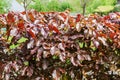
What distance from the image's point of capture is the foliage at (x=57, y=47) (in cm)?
247

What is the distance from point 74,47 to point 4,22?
1.77 feet

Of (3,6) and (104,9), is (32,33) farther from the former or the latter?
(104,9)

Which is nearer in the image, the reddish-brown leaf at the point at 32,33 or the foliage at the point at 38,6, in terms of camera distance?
the reddish-brown leaf at the point at 32,33

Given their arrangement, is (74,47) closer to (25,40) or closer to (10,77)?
(25,40)

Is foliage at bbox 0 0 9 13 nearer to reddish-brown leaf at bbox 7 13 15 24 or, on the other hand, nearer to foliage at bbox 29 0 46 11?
foliage at bbox 29 0 46 11

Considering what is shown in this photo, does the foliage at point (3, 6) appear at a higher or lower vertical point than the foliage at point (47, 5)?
higher

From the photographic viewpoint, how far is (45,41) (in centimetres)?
249

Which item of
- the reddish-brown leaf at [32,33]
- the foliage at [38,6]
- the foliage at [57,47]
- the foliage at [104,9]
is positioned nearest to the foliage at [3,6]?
the foliage at [38,6]

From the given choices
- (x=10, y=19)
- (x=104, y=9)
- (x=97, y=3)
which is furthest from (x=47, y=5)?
(x=10, y=19)

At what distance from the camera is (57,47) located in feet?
8.05

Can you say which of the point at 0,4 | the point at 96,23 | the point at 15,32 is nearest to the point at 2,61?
the point at 15,32

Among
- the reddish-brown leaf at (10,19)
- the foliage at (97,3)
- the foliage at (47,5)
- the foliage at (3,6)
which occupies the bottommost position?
the foliage at (97,3)

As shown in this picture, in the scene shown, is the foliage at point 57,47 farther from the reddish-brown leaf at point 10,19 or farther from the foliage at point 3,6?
the foliage at point 3,6

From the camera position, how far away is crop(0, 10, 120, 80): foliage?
2.47 meters
